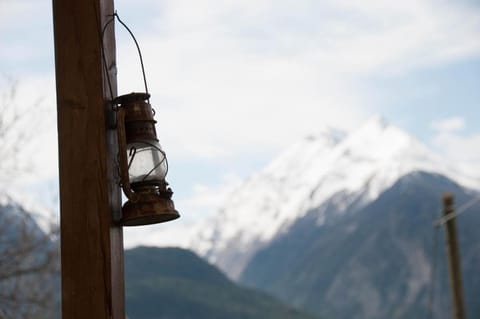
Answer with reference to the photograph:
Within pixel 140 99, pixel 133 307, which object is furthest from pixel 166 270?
pixel 140 99

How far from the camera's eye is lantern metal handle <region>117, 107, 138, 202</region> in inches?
104

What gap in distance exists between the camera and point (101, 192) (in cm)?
257

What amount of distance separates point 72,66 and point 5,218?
1240 centimetres

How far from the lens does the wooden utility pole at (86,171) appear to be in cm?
251

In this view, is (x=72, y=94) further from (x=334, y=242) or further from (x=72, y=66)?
(x=334, y=242)

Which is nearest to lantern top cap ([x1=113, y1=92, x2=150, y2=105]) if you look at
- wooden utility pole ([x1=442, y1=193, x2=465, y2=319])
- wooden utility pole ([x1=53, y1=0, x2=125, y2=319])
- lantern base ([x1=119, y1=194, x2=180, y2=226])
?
wooden utility pole ([x1=53, y1=0, x2=125, y2=319])

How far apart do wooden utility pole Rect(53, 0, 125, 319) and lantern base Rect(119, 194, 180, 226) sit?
0.03 meters

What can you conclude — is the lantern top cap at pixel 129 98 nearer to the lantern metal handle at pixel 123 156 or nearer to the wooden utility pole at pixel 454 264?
the lantern metal handle at pixel 123 156

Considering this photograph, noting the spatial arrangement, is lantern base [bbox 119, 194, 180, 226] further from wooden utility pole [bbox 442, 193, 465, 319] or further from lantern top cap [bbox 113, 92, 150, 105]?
wooden utility pole [bbox 442, 193, 465, 319]

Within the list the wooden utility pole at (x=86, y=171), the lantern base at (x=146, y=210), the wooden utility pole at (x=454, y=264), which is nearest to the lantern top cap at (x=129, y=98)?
the wooden utility pole at (x=86, y=171)

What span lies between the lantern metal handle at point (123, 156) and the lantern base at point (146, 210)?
0.09 feet

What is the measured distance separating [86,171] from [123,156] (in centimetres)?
Answer: 14

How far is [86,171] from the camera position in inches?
101

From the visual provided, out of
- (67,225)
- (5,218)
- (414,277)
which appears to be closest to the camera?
(67,225)
